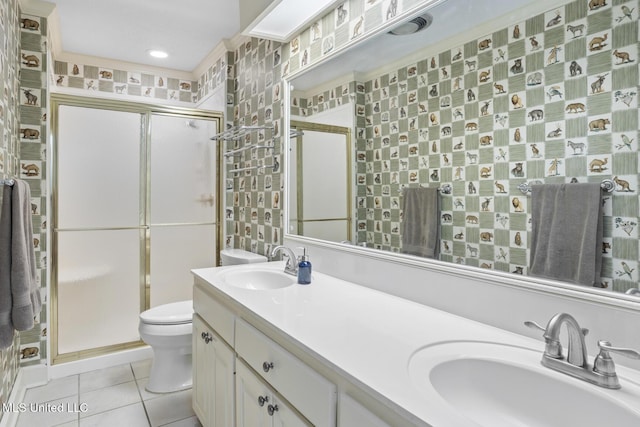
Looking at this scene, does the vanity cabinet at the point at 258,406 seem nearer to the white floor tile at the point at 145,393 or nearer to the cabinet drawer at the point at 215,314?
the cabinet drawer at the point at 215,314

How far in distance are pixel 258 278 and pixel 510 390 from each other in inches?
54.0

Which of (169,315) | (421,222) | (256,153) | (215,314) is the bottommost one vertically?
→ (169,315)

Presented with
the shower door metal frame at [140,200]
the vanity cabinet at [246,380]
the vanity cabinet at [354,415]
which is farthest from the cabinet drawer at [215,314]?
the shower door metal frame at [140,200]

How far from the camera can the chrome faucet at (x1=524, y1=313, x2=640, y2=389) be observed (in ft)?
2.50

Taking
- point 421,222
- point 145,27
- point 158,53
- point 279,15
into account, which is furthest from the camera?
point 158,53

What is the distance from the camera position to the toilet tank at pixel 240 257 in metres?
2.48

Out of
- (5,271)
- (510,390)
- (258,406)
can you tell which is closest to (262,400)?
(258,406)

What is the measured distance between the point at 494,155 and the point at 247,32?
4.97 feet

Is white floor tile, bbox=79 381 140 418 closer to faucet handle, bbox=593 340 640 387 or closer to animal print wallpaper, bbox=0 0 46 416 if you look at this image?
animal print wallpaper, bbox=0 0 46 416

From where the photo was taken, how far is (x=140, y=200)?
9.27ft

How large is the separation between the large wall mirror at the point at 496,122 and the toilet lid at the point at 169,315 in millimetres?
1242

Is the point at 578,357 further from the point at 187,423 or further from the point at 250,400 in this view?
the point at 187,423

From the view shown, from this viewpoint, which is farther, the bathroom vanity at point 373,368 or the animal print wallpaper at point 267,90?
the animal print wallpaper at point 267,90

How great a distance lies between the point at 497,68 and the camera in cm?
113
